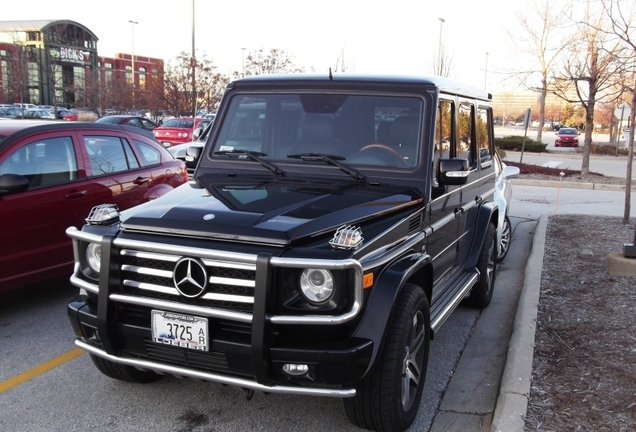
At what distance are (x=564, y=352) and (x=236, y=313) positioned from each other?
2.93 metres

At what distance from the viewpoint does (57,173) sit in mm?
6109

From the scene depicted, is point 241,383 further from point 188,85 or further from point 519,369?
point 188,85

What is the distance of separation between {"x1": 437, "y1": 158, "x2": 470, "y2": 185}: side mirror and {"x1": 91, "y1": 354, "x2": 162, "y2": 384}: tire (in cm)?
245

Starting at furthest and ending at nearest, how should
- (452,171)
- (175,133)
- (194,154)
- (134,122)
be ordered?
(134,122)
(175,133)
(194,154)
(452,171)

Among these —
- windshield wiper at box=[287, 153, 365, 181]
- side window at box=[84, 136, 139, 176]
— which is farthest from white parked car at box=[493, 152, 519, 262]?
side window at box=[84, 136, 139, 176]

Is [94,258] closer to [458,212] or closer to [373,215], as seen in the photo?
[373,215]

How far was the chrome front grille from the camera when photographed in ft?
10.5

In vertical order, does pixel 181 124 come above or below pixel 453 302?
above

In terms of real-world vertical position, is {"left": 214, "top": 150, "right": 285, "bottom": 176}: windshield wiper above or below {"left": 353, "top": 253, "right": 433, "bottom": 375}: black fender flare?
above

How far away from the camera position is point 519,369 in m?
4.36

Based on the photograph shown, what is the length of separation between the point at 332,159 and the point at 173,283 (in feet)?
5.28

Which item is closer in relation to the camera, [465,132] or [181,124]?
[465,132]

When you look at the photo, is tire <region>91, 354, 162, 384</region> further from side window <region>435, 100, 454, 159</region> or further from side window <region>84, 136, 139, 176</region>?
side window <region>84, 136, 139, 176</region>

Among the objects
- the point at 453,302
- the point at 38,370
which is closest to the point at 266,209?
the point at 453,302
